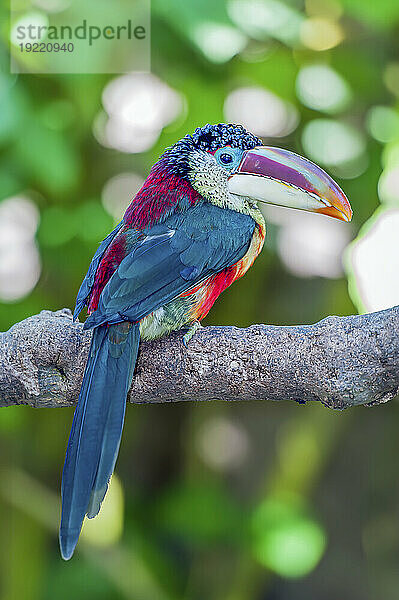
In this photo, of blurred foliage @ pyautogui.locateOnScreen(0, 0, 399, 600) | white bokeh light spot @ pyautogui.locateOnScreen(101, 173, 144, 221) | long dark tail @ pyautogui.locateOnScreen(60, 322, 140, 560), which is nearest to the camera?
long dark tail @ pyautogui.locateOnScreen(60, 322, 140, 560)

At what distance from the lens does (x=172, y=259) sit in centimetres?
73

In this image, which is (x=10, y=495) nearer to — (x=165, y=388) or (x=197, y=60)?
(x=165, y=388)

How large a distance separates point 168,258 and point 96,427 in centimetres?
19

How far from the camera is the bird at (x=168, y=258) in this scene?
66 centimetres

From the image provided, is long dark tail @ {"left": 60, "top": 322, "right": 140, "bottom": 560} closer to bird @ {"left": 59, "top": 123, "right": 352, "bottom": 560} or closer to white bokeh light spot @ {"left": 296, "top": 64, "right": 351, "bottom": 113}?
bird @ {"left": 59, "top": 123, "right": 352, "bottom": 560}

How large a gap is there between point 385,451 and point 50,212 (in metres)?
0.86

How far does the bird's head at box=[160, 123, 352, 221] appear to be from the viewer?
74cm

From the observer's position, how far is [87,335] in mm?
773

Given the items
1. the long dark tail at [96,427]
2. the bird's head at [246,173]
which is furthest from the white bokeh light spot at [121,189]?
the long dark tail at [96,427]

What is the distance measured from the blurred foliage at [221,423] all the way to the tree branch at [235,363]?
1.09 ft

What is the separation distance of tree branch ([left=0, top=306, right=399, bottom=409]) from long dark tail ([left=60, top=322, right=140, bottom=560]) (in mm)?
57

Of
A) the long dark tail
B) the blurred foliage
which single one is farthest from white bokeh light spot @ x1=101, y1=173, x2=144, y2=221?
the long dark tail

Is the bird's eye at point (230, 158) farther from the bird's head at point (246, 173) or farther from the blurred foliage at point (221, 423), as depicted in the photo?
the blurred foliage at point (221, 423)

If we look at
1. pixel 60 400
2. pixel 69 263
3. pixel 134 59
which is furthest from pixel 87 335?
pixel 134 59
